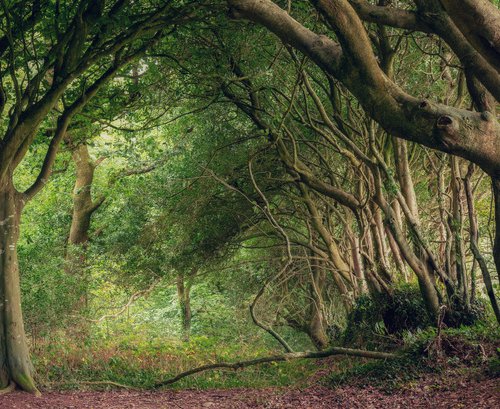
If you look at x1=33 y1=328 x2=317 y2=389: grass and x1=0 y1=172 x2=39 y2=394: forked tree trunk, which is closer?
x1=0 y1=172 x2=39 y2=394: forked tree trunk

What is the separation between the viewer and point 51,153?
37.3 ft

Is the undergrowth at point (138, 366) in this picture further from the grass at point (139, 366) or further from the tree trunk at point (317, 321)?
the tree trunk at point (317, 321)

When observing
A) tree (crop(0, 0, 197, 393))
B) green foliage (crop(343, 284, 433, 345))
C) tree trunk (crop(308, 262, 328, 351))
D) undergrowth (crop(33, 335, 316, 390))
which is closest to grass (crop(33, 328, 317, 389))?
undergrowth (crop(33, 335, 316, 390))

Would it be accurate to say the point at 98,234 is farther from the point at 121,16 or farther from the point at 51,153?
the point at 121,16

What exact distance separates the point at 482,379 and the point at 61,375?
7.45m

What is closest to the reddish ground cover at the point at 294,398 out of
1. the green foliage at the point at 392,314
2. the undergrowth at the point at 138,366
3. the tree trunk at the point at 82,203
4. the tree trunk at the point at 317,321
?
the undergrowth at the point at 138,366

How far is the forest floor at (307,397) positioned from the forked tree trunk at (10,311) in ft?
1.13

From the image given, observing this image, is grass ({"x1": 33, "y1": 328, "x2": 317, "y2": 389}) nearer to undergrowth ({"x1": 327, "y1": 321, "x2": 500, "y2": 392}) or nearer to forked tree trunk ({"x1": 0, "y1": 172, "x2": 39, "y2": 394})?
forked tree trunk ({"x1": 0, "y1": 172, "x2": 39, "y2": 394})

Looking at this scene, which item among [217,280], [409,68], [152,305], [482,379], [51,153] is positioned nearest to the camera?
[482,379]

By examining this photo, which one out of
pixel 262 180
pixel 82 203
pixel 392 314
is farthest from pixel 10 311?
pixel 82 203

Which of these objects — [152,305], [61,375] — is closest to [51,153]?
[61,375]

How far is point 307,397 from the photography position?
909 cm

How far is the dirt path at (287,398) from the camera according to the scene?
741cm

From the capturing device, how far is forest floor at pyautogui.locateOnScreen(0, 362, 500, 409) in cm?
748
